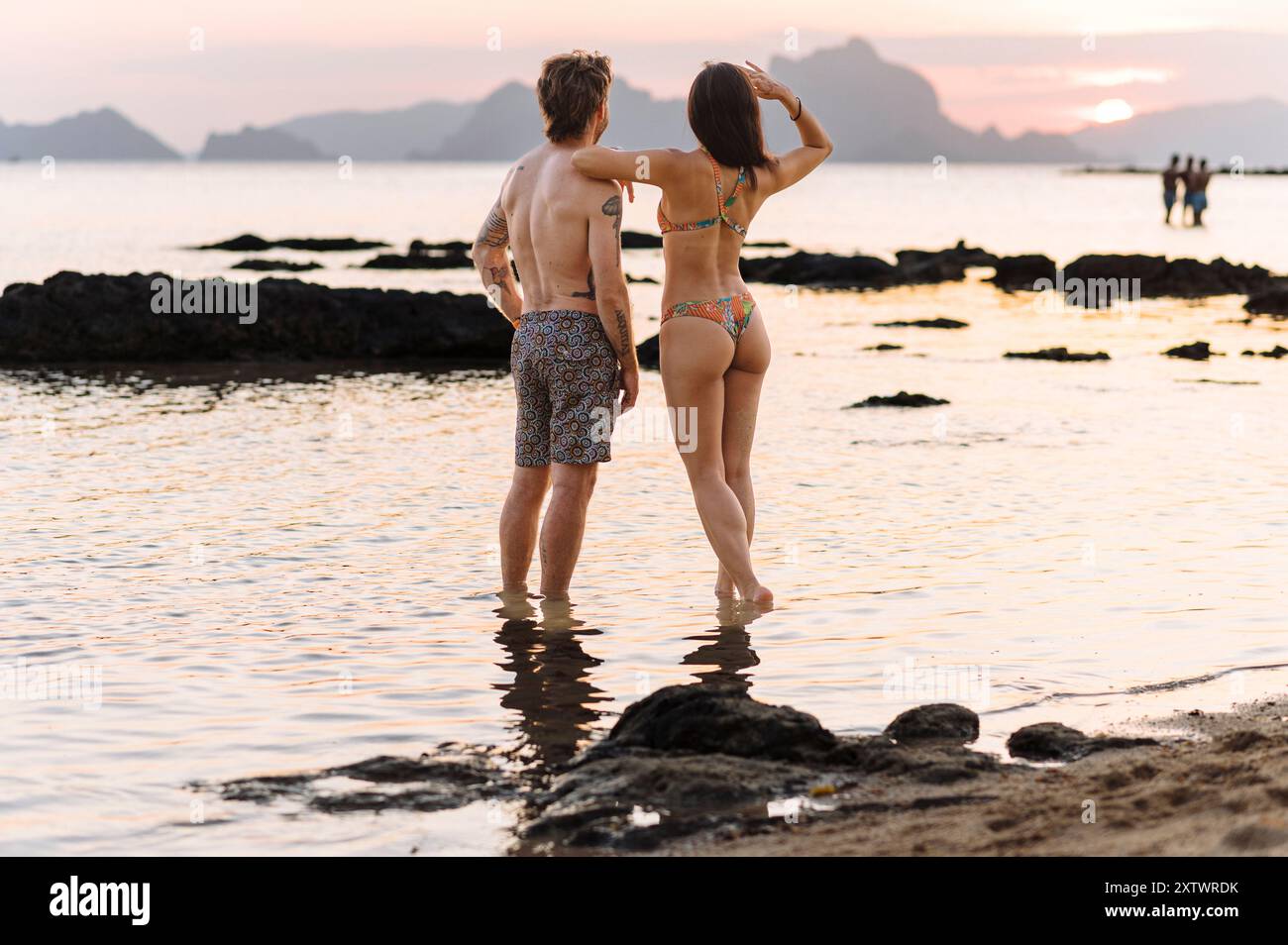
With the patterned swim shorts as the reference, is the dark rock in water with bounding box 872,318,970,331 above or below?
below

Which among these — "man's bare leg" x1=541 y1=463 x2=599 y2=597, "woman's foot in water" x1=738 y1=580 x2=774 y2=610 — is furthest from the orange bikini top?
"woman's foot in water" x1=738 y1=580 x2=774 y2=610

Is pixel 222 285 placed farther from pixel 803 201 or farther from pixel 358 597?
pixel 803 201

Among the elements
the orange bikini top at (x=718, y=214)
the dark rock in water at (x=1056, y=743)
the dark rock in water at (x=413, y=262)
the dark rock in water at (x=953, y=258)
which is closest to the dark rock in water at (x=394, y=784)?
the dark rock in water at (x=1056, y=743)

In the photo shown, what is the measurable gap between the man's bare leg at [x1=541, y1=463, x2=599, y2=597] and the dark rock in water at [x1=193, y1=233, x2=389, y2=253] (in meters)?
40.2

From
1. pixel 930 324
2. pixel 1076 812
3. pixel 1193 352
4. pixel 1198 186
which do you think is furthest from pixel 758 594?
pixel 1198 186

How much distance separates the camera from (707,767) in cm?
467

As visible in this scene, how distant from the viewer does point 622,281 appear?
664 cm

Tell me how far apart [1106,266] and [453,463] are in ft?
75.5

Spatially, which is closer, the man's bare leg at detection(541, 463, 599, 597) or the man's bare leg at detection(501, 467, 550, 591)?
the man's bare leg at detection(541, 463, 599, 597)

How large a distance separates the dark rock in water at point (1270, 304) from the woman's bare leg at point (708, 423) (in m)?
21.0

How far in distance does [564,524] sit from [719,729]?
2.28 meters

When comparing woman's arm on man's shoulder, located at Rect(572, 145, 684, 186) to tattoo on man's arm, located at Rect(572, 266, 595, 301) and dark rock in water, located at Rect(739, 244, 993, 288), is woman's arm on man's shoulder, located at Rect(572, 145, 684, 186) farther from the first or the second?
dark rock in water, located at Rect(739, 244, 993, 288)

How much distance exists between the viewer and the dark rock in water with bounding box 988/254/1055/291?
33.3 m

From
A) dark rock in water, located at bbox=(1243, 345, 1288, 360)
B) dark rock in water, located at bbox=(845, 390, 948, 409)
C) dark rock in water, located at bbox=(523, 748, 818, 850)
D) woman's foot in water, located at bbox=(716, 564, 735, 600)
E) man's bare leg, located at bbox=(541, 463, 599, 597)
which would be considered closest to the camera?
dark rock in water, located at bbox=(523, 748, 818, 850)
